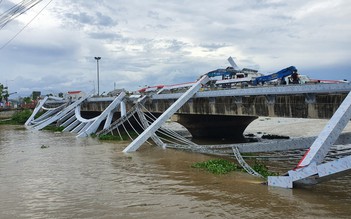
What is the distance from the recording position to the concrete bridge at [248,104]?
18.6m

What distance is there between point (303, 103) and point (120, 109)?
22.8 m

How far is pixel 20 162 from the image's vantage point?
69.9 feet

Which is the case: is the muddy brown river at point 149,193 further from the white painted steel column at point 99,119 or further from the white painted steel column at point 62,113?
the white painted steel column at point 62,113

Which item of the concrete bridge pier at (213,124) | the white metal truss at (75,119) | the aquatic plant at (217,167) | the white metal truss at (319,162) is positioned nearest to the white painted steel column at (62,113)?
the white metal truss at (75,119)

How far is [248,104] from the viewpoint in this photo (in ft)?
78.5

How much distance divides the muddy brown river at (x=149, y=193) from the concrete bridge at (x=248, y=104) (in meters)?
4.42

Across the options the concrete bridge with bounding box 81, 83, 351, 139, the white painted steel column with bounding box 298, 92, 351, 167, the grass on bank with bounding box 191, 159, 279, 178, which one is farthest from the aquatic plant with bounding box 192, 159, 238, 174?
the concrete bridge with bounding box 81, 83, 351, 139

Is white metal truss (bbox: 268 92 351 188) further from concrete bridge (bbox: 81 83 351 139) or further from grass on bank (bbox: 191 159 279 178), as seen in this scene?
concrete bridge (bbox: 81 83 351 139)

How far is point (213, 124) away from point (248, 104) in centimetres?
1334

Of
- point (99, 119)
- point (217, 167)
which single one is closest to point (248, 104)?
point (217, 167)

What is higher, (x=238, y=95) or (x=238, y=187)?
(x=238, y=95)

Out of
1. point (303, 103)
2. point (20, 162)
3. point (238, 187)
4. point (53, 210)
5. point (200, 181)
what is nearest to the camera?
point (53, 210)

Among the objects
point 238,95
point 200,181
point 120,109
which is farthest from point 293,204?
point 120,109

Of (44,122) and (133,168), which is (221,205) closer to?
(133,168)
